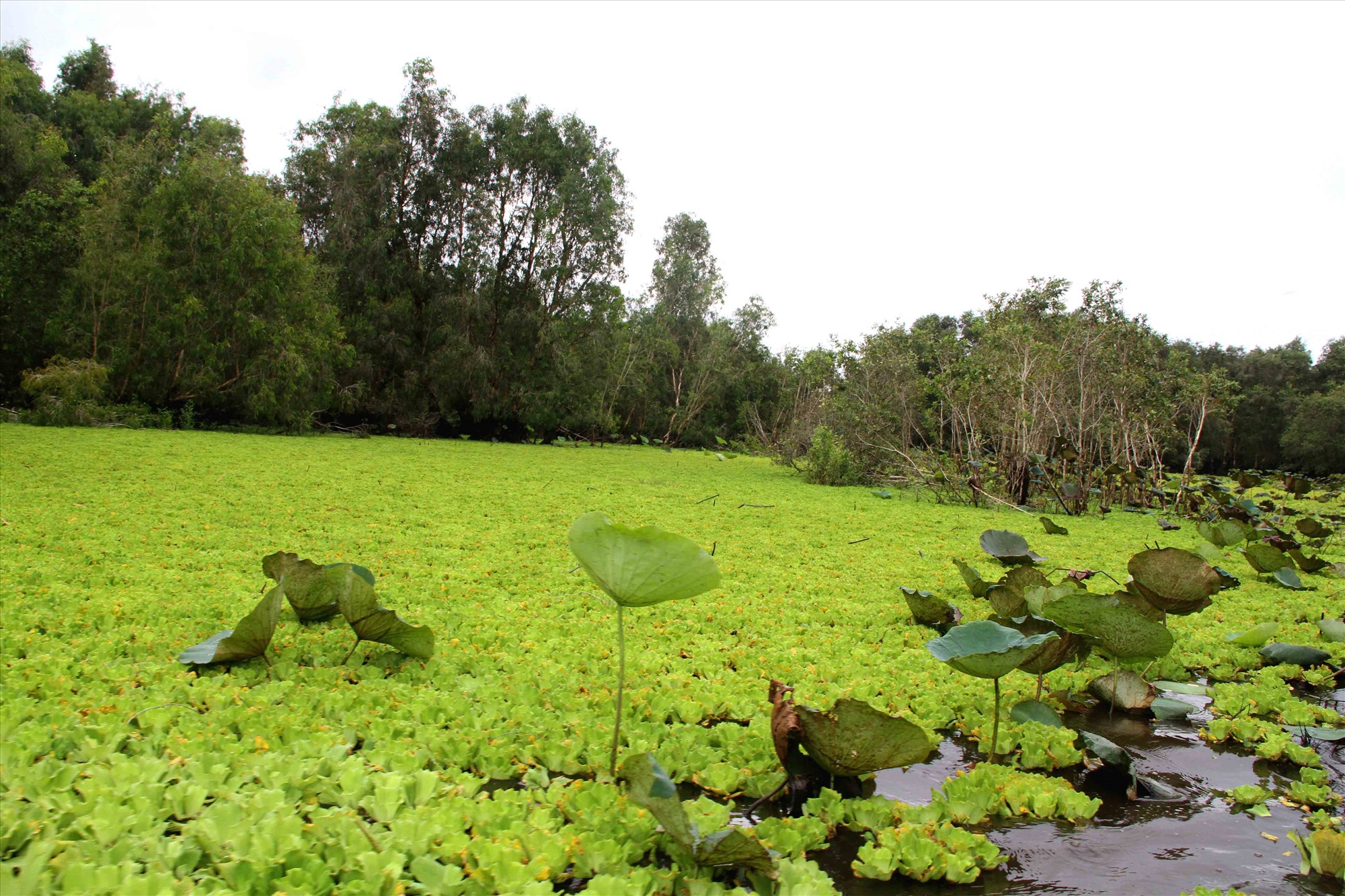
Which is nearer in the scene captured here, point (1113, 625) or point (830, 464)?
point (1113, 625)

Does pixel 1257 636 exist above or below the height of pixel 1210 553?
below

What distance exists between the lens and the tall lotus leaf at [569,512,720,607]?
55.0 inches

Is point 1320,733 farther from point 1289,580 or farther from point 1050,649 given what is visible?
point 1289,580

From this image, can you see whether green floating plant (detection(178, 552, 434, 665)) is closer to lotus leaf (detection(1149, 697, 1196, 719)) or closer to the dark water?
the dark water

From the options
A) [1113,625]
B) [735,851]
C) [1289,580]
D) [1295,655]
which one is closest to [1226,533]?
[1289,580]

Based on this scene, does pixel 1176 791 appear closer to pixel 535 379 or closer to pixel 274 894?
pixel 274 894

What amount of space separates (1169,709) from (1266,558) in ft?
9.05

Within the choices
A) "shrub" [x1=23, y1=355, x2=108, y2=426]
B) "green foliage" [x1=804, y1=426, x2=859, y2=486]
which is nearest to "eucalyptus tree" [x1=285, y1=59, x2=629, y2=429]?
"shrub" [x1=23, y1=355, x2=108, y2=426]

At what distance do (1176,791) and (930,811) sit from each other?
0.64m

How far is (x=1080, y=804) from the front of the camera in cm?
147

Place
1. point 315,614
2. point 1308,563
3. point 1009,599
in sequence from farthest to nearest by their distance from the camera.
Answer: point 1308,563 < point 1009,599 < point 315,614

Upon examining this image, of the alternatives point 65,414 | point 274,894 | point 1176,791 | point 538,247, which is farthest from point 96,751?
point 538,247

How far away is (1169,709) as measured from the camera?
2094mm

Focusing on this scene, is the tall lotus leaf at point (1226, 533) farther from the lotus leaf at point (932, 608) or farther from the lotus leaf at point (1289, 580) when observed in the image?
the lotus leaf at point (932, 608)
